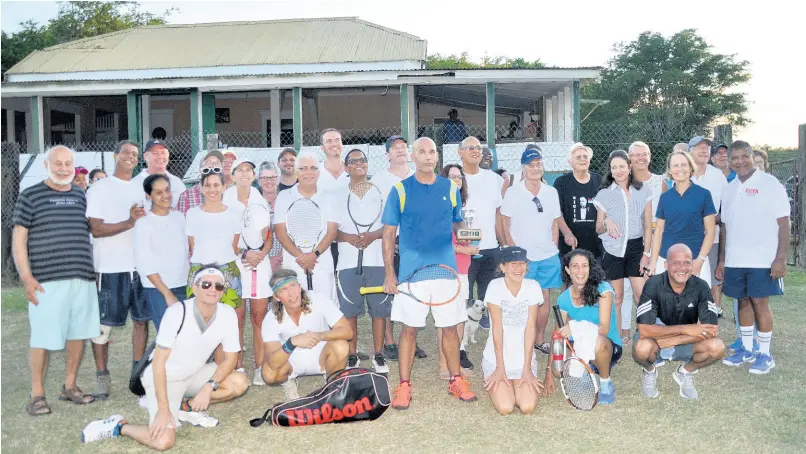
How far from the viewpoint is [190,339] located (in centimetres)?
526

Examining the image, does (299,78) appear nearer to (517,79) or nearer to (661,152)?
(517,79)

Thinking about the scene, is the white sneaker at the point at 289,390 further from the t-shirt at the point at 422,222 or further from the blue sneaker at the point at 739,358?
the blue sneaker at the point at 739,358

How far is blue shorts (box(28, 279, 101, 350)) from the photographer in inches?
224

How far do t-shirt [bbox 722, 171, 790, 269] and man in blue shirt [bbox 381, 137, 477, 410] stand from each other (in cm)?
299

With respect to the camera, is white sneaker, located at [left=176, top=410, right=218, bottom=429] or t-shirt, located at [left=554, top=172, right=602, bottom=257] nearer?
white sneaker, located at [left=176, top=410, right=218, bottom=429]

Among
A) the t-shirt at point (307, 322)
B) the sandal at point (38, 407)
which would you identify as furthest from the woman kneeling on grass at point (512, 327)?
the sandal at point (38, 407)

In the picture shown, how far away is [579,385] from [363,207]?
101 inches

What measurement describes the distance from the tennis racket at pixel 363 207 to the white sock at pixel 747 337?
3786 mm

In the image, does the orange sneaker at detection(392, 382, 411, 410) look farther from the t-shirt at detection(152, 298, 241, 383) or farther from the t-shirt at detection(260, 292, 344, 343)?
the t-shirt at detection(152, 298, 241, 383)

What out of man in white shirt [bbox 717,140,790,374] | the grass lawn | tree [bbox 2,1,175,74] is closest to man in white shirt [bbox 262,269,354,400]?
the grass lawn

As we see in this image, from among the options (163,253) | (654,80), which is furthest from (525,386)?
(654,80)

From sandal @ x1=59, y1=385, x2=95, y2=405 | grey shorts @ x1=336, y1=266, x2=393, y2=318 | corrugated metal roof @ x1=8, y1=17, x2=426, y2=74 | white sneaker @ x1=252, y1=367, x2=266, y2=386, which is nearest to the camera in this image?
sandal @ x1=59, y1=385, x2=95, y2=405

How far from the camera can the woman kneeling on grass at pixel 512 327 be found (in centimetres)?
582

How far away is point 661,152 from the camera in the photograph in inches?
780
